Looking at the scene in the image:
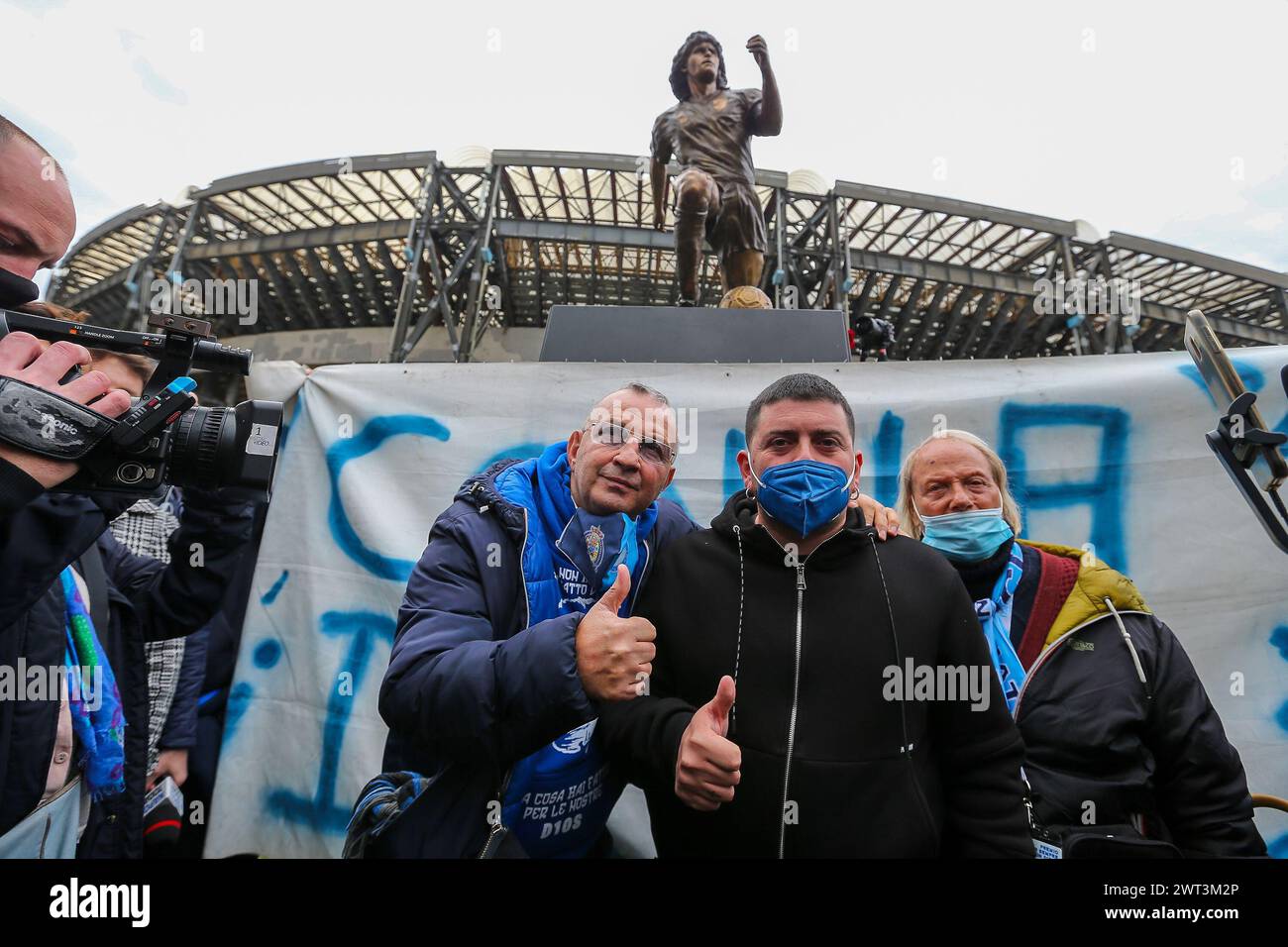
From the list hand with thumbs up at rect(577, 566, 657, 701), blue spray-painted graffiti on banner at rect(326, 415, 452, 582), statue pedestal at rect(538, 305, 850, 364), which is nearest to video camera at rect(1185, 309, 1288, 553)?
hand with thumbs up at rect(577, 566, 657, 701)

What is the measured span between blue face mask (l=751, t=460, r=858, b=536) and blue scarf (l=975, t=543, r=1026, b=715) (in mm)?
561

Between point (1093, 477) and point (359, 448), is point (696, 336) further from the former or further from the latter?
point (1093, 477)

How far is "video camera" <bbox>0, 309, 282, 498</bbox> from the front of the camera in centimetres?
94

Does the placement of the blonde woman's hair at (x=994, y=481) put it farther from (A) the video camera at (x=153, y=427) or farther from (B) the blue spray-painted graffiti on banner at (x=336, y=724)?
(B) the blue spray-painted graffiti on banner at (x=336, y=724)

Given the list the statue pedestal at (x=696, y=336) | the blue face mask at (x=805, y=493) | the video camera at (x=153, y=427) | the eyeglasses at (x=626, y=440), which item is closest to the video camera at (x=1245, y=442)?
the blue face mask at (x=805, y=493)

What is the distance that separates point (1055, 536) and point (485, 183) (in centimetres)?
1454

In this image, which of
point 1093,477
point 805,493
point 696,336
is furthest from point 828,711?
point 696,336

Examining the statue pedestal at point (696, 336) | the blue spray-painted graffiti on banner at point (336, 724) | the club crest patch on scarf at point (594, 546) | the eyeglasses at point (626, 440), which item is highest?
the statue pedestal at point (696, 336)

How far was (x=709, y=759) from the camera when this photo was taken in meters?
1.12

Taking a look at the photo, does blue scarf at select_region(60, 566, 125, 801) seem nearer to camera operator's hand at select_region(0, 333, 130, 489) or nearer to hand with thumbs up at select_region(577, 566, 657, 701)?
camera operator's hand at select_region(0, 333, 130, 489)

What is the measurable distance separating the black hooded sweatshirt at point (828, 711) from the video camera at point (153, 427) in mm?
970

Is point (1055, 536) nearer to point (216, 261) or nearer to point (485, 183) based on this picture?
point (485, 183)

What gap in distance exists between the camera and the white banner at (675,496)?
2.51 meters

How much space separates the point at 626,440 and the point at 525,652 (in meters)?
0.65
